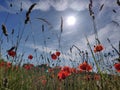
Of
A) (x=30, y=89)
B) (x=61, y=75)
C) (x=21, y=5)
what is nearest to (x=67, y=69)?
(x=61, y=75)

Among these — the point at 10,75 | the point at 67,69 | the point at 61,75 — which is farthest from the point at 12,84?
the point at 67,69

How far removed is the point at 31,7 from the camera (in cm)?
313

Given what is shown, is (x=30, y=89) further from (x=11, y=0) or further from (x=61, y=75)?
(x=11, y=0)

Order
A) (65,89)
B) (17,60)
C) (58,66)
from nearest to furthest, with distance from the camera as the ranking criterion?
(17,60)
(65,89)
(58,66)

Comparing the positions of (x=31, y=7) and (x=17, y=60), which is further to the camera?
(x=17, y=60)

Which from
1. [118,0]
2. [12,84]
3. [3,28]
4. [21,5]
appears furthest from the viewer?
[21,5]

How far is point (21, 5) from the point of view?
4336mm

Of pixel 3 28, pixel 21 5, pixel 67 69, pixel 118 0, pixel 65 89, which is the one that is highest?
pixel 21 5

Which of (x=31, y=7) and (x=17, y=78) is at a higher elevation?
(x=31, y=7)

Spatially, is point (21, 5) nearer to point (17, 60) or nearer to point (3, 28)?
point (17, 60)

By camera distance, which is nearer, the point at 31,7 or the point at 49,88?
the point at 31,7

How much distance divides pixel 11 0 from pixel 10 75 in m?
1.45

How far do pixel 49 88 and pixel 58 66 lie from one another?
67.7 inches

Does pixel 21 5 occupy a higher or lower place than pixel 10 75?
higher
